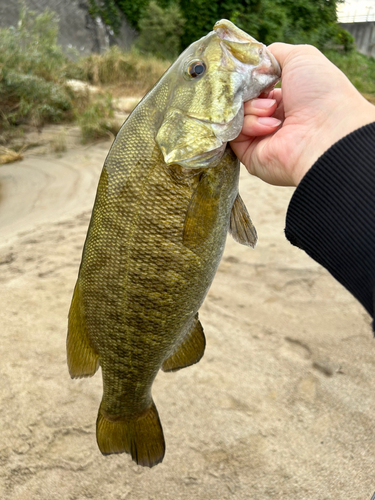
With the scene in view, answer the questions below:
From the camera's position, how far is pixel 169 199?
4.96 feet

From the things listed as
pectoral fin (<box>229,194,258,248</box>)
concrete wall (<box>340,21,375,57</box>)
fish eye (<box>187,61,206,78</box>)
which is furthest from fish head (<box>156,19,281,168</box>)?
concrete wall (<box>340,21,375,57</box>)

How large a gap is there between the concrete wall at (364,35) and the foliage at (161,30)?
10.3 metres

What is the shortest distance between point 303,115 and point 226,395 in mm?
1855

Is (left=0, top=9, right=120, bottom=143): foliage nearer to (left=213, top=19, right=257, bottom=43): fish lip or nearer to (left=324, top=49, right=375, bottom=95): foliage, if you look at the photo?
(left=213, top=19, right=257, bottom=43): fish lip

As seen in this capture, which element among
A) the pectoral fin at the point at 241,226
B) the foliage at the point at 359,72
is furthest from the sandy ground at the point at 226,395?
the foliage at the point at 359,72

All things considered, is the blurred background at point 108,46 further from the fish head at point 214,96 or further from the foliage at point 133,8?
the fish head at point 214,96

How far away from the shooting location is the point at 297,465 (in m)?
2.37

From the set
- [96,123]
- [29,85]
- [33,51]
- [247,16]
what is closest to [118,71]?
[33,51]

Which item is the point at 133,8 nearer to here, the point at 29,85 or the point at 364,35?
the point at 29,85

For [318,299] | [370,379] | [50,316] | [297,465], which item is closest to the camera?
[297,465]

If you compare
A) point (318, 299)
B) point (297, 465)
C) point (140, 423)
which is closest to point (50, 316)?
point (140, 423)

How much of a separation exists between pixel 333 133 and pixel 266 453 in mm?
1789

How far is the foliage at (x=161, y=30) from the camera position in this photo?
14180 millimetres

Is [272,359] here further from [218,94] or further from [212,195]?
[218,94]
